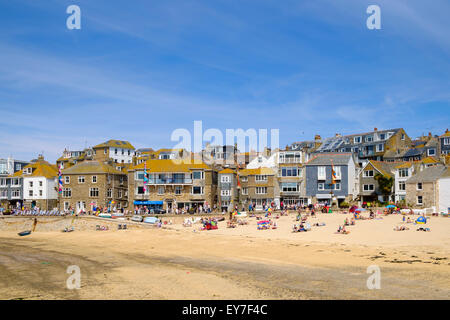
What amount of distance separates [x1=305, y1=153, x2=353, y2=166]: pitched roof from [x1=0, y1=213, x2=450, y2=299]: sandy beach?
2155cm

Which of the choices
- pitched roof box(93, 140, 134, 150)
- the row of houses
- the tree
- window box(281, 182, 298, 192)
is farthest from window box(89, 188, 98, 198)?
the tree

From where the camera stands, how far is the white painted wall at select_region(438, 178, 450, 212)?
48.7 m

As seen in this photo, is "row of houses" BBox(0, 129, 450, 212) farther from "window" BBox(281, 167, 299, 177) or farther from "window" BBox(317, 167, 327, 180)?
"window" BBox(281, 167, 299, 177)

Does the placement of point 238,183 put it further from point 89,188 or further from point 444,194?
point 444,194

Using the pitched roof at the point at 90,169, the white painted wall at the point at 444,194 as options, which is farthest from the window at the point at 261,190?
the white painted wall at the point at 444,194

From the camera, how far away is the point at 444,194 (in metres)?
49.1

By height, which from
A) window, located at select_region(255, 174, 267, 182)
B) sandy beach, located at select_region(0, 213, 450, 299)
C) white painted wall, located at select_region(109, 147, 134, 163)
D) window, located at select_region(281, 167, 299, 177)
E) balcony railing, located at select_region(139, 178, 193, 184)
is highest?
white painted wall, located at select_region(109, 147, 134, 163)

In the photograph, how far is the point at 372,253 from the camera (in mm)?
25938

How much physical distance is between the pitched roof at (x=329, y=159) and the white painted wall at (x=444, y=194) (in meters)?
15.4

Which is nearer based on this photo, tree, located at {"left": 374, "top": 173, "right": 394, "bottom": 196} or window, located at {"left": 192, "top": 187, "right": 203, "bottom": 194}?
tree, located at {"left": 374, "top": 173, "right": 394, "bottom": 196}
